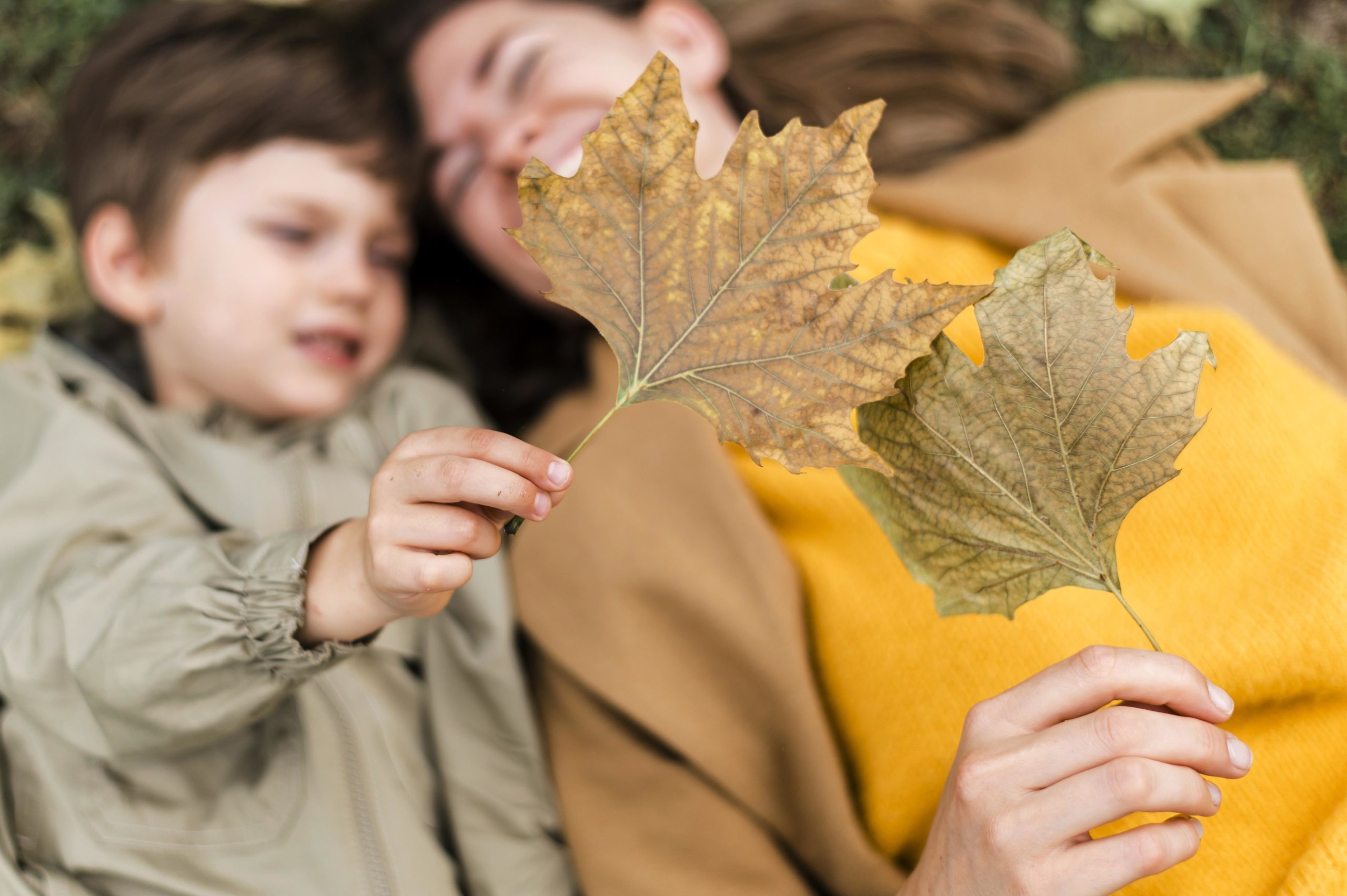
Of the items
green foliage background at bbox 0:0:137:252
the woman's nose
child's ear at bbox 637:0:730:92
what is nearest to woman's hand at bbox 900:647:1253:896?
the woman's nose

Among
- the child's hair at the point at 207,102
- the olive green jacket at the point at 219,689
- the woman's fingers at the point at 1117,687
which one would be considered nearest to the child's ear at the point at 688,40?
the child's hair at the point at 207,102

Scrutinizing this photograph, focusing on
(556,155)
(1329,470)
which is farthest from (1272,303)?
(556,155)

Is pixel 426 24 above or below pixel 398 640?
above

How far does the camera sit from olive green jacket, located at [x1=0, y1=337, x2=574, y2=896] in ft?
2.71

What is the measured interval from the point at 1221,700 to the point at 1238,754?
4 cm

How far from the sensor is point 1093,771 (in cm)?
58

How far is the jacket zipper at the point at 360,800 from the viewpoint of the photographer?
941 millimetres

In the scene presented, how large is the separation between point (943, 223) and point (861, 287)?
0.78 meters

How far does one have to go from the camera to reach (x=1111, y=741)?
1.89ft

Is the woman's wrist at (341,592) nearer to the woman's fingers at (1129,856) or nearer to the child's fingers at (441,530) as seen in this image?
the child's fingers at (441,530)

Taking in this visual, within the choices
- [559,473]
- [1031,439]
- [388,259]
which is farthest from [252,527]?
[1031,439]

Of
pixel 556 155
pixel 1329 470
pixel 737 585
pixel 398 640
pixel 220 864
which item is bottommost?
pixel 220 864

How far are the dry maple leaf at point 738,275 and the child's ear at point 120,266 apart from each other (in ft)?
3.05

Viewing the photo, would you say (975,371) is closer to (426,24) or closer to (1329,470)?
(1329,470)
